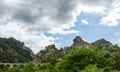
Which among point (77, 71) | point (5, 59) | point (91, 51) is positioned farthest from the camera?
point (5, 59)

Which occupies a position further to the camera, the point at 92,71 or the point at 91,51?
the point at 91,51

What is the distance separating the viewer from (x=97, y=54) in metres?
56.4

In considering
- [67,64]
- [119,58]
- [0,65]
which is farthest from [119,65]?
[0,65]

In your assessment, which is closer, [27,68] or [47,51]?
[27,68]

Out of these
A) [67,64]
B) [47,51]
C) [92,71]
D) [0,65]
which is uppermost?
[47,51]

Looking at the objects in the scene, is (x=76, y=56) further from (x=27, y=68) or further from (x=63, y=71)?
(x=27, y=68)

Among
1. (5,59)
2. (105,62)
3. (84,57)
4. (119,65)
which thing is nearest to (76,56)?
(84,57)

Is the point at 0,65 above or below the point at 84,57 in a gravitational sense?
above

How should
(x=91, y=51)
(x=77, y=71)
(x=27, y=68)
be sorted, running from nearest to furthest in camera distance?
(x=77, y=71) → (x=91, y=51) → (x=27, y=68)

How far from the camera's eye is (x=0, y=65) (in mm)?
142875

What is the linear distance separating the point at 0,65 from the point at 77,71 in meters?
93.7

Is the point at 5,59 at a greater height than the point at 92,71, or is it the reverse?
the point at 5,59

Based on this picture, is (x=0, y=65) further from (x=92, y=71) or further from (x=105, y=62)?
(x=92, y=71)

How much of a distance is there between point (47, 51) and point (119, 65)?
13817 centimetres
